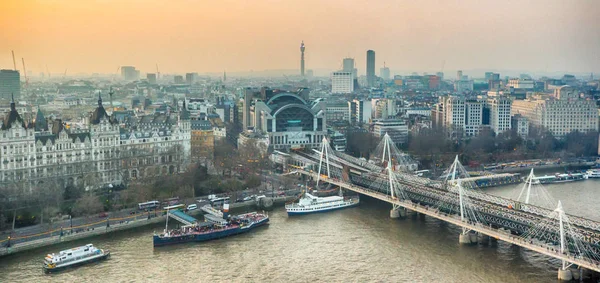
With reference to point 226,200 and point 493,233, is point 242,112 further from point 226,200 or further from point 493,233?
point 493,233

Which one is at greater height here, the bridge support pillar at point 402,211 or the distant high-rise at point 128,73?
the distant high-rise at point 128,73

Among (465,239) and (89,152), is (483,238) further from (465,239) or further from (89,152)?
(89,152)

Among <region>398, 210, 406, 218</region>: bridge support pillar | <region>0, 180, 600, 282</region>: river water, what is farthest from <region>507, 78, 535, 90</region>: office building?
<region>398, 210, 406, 218</region>: bridge support pillar

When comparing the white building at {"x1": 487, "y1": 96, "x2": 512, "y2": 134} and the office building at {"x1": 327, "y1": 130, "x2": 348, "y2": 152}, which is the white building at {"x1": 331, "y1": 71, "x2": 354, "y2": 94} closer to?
the white building at {"x1": 487, "y1": 96, "x2": 512, "y2": 134}

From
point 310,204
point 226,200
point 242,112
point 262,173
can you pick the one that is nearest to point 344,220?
point 310,204

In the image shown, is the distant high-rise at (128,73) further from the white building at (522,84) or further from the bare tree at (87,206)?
the bare tree at (87,206)

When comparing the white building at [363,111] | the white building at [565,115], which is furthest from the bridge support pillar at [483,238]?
the white building at [363,111]
